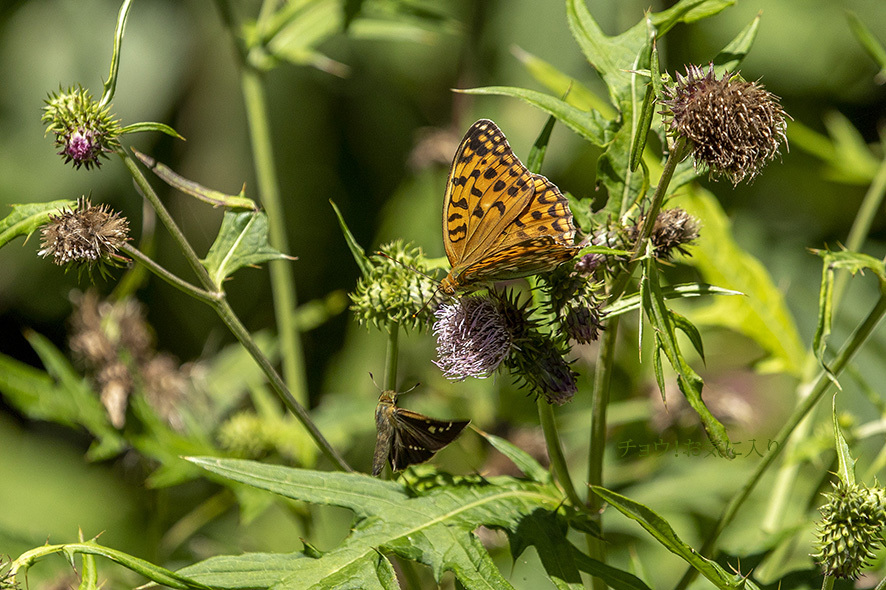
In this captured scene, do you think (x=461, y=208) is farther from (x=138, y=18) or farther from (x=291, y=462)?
(x=138, y=18)

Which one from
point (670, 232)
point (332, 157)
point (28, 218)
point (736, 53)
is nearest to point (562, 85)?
point (736, 53)

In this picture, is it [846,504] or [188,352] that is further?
[188,352]

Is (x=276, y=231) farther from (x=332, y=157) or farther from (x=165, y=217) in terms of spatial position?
(x=332, y=157)

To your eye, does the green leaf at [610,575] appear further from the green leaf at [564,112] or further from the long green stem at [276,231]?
the long green stem at [276,231]

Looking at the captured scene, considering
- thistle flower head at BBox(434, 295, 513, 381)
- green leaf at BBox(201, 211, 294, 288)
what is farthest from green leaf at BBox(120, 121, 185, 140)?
thistle flower head at BBox(434, 295, 513, 381)

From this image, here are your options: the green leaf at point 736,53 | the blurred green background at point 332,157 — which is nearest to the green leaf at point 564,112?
the green leaf at point 736,53

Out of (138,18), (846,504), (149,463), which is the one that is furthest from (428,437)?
(138,18)
